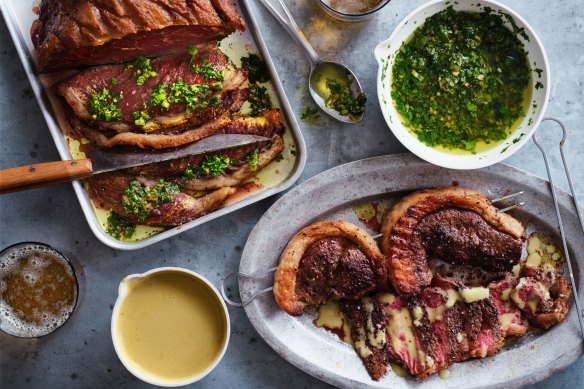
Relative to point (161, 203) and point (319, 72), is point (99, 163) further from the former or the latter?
Result: point (319, 72)

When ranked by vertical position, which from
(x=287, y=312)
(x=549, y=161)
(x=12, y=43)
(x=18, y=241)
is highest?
(x=12, y=43)

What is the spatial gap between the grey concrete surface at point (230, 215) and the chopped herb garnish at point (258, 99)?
210mm

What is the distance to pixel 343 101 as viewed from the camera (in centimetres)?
399

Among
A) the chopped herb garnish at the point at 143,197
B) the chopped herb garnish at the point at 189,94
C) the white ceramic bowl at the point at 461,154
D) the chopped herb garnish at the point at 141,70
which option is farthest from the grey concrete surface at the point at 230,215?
the chopped herb garnish at the point at 141,70

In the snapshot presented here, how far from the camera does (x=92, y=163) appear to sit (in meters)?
3.64

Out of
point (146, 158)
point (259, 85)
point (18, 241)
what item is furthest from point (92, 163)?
point (259, 85)

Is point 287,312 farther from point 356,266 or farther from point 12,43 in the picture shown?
point 12,43

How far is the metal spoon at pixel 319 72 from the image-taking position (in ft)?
13.0

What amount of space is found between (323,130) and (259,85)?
56 centimetres

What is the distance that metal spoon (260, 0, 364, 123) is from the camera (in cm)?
396

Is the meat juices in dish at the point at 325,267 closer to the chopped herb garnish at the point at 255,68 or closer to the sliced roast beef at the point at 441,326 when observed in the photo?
the sliced roast beef at the point at 441,326

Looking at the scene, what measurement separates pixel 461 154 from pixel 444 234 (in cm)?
57

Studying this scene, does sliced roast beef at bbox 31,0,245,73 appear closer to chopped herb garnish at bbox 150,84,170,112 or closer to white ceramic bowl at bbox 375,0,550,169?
chopped herb garnish at bbox 150,84,170,112

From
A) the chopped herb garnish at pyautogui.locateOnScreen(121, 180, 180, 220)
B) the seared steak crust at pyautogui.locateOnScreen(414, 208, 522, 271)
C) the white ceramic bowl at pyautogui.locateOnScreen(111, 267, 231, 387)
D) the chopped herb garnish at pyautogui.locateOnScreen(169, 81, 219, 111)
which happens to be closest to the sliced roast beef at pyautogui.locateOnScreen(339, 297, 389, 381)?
the seared steak crust at pyautogui.locateOnScreen(414, 208, 522, 271)
